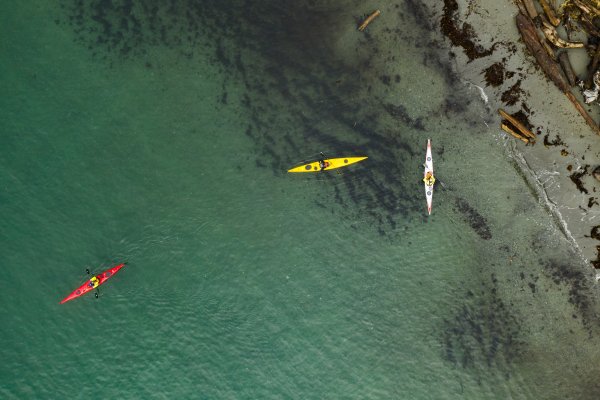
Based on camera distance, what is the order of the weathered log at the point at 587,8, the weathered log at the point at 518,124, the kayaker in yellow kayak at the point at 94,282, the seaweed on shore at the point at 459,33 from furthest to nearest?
the kayaker in yellow kayak at the point at 94,282 < the weathered log at the point at 518,124 < the seaweed on shore at the point at 459,33 < the weathered log at the point at 587,8

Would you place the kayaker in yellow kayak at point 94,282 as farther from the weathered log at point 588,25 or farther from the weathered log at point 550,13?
the weathered log at point 588,25

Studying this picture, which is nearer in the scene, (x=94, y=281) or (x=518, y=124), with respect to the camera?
(x=518, y=124)

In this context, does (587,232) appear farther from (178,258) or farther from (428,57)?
(178,258)

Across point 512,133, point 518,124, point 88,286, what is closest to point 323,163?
point 512,133

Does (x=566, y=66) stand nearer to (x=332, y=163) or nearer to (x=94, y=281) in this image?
(x=332, y=163)

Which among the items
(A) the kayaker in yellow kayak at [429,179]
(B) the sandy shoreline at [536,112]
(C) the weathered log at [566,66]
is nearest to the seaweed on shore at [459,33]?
(B) the sandy shoreline at [536,112]

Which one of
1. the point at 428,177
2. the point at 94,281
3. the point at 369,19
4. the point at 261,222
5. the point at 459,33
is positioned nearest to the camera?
the point at 459,33

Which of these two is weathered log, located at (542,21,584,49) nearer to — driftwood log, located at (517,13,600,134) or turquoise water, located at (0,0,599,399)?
driftwood log, located at (517,13,600,134)
